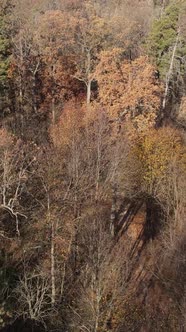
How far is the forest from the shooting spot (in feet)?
64.4

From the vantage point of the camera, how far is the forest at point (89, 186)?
19641 millimetres

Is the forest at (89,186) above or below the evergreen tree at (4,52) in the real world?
below

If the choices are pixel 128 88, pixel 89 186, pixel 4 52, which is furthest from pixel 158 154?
pixel 4 52

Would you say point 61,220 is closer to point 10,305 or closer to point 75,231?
point 75,231

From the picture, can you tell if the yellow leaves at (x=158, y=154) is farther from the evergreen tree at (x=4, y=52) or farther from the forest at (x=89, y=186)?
the evergreen tree at (x=4, y=52)

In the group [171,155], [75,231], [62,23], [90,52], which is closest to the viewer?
[75,231]

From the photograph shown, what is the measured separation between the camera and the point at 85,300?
1847 centimetres

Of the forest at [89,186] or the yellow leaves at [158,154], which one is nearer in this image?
the forest at [89,186]

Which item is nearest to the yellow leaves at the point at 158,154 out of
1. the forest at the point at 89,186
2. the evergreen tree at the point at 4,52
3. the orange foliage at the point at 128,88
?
the forest at the point at 89,186

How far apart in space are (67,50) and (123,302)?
32.8m

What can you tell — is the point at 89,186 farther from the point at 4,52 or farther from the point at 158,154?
the point at 4,52

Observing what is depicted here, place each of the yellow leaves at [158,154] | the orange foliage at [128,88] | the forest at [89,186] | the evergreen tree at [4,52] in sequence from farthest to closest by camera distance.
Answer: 1. the evergreen tree at [4,52]
2. the orange foliage at [128,88]
3. the yellow leaves at [158,154]
4. the forest at [89,186]

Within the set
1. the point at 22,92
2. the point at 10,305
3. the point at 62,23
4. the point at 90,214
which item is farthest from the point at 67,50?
the point at 10,305

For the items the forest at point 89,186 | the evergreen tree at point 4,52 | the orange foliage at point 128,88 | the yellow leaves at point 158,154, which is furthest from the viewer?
the evergreen tree at point 4,52
